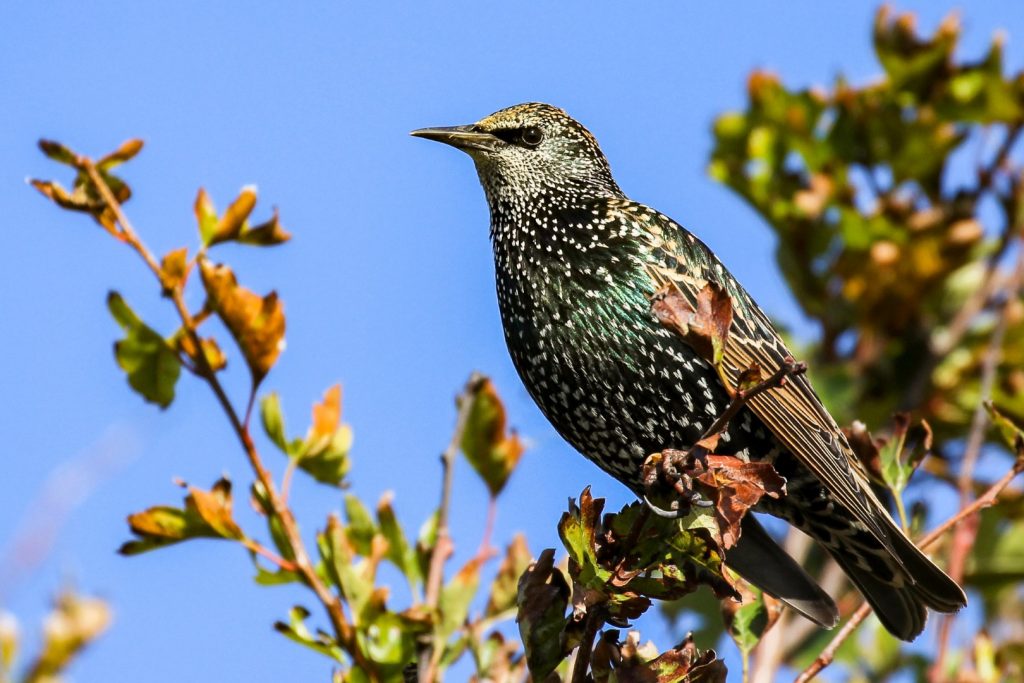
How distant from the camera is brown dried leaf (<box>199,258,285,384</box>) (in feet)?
8.81

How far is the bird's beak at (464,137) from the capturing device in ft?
12.9

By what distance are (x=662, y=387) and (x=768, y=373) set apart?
0.49m

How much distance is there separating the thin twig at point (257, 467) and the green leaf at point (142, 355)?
71 mm

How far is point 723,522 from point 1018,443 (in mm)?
827

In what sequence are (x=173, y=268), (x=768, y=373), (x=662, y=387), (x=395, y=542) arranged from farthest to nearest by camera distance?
(x=768, y=373)
(x=662, y=387)
(x=395, y=542)
(x=173, y=268)

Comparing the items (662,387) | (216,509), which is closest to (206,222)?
(216,509)

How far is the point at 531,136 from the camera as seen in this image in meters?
4.12

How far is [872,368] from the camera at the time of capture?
15.3ft

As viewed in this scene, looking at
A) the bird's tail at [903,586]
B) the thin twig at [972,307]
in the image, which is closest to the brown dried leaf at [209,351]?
the bird's tail at [903,586]

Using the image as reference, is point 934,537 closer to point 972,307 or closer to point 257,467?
point 257,467

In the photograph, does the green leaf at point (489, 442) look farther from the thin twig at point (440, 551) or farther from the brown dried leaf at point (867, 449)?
the brown dried leaf at point (867, 449)

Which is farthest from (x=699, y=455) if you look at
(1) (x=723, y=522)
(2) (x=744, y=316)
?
(2) (x=744, y=316)

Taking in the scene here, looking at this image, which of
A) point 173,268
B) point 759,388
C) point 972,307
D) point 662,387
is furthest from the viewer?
point 972,307

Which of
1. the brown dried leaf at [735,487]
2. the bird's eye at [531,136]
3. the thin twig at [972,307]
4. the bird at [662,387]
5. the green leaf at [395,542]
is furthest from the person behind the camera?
the thin twig at [972,307]
